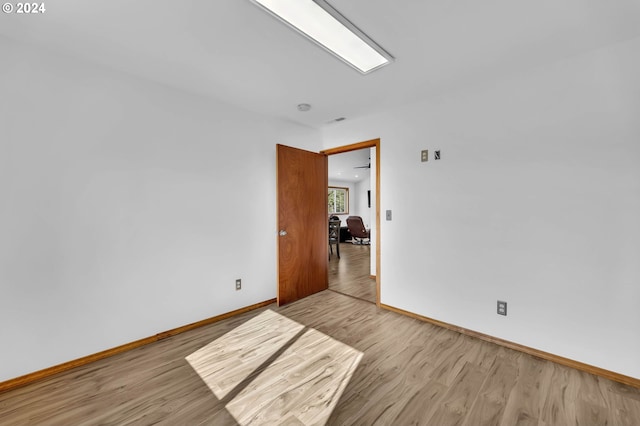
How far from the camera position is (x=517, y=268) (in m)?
2.27

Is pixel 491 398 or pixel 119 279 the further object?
pixel 119 279

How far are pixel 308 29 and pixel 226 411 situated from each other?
98.0 inches

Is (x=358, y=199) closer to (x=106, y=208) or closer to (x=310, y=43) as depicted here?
(x=310, y=43)

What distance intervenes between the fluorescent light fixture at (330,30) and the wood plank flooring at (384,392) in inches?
95.2

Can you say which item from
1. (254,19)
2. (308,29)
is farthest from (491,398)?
(254,19)

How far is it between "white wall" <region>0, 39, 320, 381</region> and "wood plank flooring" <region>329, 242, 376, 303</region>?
153 centimetres

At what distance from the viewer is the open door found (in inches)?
129

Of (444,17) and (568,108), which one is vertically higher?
(444,17)

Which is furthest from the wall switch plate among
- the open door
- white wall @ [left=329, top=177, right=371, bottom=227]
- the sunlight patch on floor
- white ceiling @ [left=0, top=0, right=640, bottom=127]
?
white wall @ [left=329, top=177, right=371, bottom=227]

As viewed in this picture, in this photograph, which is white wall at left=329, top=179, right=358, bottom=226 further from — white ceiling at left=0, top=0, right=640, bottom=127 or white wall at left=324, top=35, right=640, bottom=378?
white ceiling at left=0, top=0, right=640, bottom=127

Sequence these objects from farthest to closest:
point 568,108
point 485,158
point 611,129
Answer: point 485,158 < point 568,108 < point 611,129

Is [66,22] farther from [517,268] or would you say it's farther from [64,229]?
[517,268]

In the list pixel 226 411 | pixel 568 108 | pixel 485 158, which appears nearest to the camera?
pixel 226 411

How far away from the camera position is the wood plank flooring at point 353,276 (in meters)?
3.77
